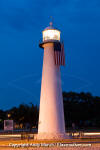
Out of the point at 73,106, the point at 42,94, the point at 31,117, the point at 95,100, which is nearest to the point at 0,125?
the point at 73,106

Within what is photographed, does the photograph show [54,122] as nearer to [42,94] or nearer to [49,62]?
[42,94]

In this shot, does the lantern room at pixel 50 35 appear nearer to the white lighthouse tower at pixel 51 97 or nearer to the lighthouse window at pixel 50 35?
the lighthouse window at pixel 50 35

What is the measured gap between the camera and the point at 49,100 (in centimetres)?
3144

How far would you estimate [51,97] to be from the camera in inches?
1238

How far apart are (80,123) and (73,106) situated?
749 centimetres

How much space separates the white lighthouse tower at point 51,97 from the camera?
31141 millimetres

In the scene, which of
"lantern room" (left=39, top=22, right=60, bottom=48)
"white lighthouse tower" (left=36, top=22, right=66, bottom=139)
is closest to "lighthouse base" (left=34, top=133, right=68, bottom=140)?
"white lighthouse tower" (left=36, top=22, right=66, bottom=139)

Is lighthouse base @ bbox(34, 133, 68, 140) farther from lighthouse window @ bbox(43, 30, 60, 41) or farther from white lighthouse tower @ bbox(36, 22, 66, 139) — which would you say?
lighthouse window @ bbox(43, 30, 60, 41)

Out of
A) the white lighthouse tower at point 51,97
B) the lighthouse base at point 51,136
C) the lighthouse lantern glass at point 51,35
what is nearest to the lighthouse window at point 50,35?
the lighthouse lantern glass at point 51,35

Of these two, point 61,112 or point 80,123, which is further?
point 80,123

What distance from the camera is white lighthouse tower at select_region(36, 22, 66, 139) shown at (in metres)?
31.1

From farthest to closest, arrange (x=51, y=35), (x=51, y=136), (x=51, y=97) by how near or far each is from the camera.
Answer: (x=51, y=35), (x=51, y=97), (x=51, y=136)

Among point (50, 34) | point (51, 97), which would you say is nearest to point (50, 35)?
point (50, 34)

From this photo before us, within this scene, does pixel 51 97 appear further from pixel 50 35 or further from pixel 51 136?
pixel 50 35
